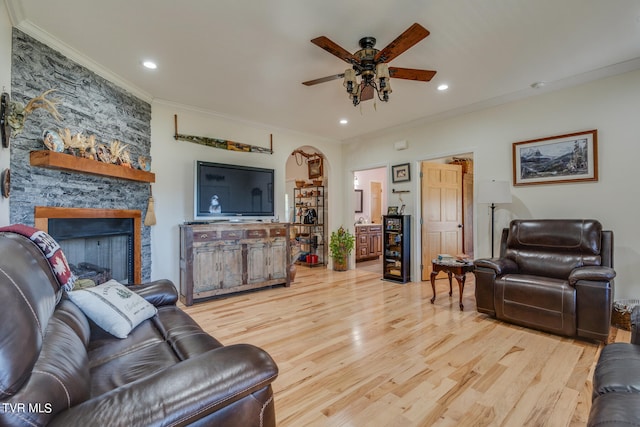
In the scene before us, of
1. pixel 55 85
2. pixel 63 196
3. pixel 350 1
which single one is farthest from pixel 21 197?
pixel 350 1

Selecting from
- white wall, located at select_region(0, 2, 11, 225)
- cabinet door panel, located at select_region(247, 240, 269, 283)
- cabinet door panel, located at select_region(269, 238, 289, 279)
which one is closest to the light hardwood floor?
cabinet door panel, located at select_region(247, 240, 269, 283)

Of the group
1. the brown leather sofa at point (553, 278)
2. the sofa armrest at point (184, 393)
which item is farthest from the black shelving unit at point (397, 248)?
the sofa armrest at point (184, 393)

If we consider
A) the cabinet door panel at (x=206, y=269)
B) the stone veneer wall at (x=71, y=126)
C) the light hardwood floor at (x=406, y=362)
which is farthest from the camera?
the cabinet door panel at (x=206, y=269)

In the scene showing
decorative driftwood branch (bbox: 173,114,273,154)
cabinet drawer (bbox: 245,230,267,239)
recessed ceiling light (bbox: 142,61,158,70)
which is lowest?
cabinet drawer (bbox: 245,230,267,239)

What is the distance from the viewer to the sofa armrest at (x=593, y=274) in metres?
2.51

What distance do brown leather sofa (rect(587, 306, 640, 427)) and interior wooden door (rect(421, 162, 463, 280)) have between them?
339cm

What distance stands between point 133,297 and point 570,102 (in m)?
4.71

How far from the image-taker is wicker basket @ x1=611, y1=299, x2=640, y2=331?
2.82 metres

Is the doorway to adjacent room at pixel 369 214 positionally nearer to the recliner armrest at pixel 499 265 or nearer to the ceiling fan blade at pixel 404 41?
the recliner armrest at pixel 499 265

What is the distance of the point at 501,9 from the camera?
2180 mm

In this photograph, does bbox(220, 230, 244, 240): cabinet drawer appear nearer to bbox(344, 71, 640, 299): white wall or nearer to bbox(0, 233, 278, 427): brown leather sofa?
bbox(0, 233, 278, 427): brown leather sofa

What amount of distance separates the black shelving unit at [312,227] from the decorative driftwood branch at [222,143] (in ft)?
5.89

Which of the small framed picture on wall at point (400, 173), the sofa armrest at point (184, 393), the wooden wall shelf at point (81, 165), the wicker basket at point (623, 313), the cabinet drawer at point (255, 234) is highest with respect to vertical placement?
the small framed picture on wall at point (400, 173)

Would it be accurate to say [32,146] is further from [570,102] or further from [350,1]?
[570,102]
